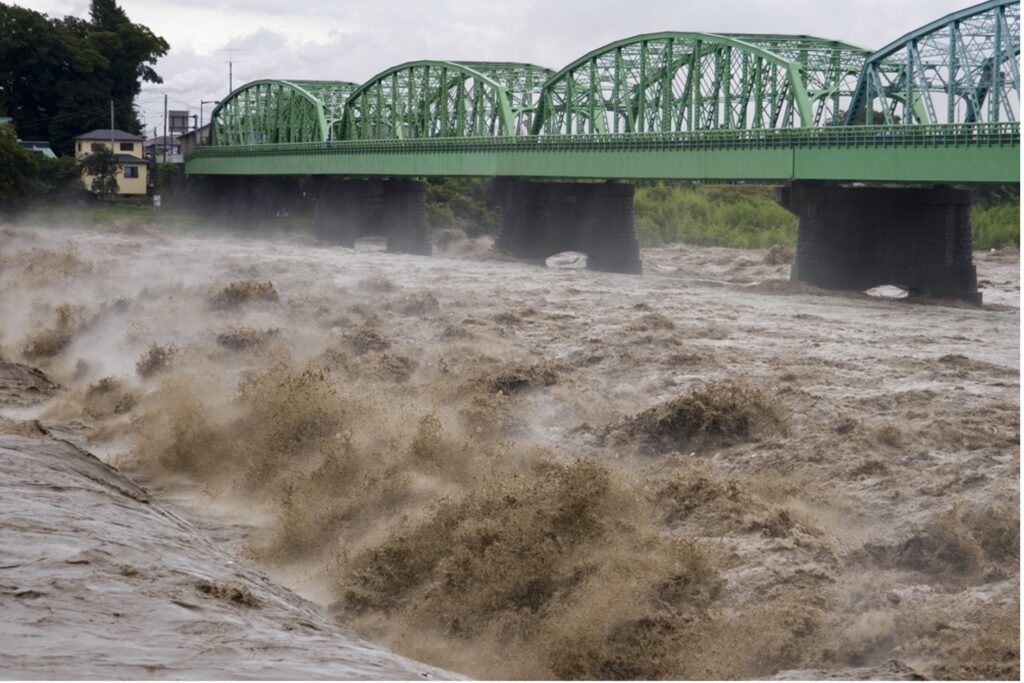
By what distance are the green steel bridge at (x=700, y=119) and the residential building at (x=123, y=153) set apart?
26.9 feet

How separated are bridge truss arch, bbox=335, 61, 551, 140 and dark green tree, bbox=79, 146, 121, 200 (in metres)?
15.1

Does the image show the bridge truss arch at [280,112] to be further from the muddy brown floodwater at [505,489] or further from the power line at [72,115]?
the muddy brown floodwater at [505,489]

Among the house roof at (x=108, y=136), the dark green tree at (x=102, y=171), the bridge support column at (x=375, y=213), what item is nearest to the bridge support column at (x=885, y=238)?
the bridge support column at (x=375, y=213)

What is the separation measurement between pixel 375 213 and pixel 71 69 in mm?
39764

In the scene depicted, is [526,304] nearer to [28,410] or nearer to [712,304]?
[712,304]

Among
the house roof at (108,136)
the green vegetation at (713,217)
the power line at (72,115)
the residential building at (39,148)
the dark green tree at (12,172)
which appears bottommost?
the green vegetation at (713,217)

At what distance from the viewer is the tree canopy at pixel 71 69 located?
358 ft

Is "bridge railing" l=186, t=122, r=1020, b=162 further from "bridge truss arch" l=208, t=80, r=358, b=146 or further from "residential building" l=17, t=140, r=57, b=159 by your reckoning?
"residential building" l=17, t=140, r=57, b=159

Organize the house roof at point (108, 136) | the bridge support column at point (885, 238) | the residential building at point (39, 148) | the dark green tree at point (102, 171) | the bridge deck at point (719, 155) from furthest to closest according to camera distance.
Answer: the house roof at point (108, 136) < the residential building at point (39, 148) < the dark green tree at point (102, 171) < the bridge support column at point (885, 238) < the bridge deck at point (719, 155)

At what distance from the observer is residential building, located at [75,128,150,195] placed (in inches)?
4230

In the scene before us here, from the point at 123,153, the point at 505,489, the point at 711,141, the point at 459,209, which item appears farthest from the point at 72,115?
the point at 505,489

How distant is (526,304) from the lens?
153ft

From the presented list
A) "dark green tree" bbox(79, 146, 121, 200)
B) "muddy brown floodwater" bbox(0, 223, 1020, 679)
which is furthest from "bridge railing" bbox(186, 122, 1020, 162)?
"dark green tree" bbox(79, 146, 121, 200)

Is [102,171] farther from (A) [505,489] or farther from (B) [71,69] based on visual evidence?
(A) [505,489]
